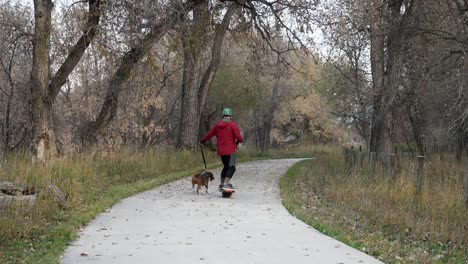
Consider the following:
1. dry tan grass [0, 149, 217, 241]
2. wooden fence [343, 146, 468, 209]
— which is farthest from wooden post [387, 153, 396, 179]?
dry tan grass [0, 149, 217, 241]

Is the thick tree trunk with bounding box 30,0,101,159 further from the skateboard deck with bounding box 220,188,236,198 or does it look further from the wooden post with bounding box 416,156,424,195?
the wooden post with bounding box 416,156,424,195

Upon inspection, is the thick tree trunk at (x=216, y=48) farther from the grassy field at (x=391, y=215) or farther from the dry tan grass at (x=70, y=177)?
the grassy field at (x=391, y=215)

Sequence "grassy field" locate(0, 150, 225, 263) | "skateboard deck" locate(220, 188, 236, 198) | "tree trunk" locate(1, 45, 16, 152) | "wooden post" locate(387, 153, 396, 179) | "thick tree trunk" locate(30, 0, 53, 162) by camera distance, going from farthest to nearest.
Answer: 1. "tree trunk" locate(1, 45, 16, 152)
2. "thick tree trunk" locate(30, 0, 53, 162)
3. "wooden post" locate(387, 153, 396, 179)
4. "skateboard deck" locate(220, 188, 236, 198)
5. "grassy field" locate(0, 150, 225, 263)

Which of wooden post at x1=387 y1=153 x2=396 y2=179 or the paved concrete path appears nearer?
the paved concrete path

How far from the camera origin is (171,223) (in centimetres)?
952

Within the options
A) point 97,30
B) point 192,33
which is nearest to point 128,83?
point 192,33

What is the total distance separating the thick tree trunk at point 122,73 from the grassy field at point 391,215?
22.1 ft

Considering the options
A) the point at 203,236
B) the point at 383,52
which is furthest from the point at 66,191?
the point at 383,52

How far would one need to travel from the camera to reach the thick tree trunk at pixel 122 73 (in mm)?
18219

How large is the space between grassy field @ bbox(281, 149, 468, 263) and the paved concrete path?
54 centimetres

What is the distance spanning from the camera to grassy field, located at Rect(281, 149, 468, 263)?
27.8ft

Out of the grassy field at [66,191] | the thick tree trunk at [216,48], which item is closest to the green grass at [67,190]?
the grassy field at [66,191]

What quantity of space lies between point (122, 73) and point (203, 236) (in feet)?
42.3

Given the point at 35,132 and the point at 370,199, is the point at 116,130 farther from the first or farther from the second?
the point at 370,199
